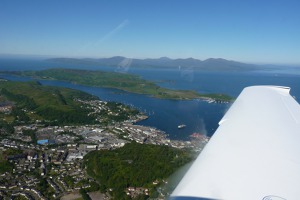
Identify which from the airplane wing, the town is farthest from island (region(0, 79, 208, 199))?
the airplane wing

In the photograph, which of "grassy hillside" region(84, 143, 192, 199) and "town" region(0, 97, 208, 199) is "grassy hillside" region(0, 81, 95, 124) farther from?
"grassy hillside" region(84, 143, 192, 199)

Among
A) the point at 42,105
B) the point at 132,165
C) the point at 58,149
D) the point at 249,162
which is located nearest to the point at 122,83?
the point at 42,105

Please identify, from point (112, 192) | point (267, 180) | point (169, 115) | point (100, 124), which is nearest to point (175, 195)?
point (267, 180)

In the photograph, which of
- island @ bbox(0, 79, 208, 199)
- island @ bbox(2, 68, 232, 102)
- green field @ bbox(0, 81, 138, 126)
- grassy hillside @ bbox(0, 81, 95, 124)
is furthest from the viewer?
island @ bbox(2, 68, 232, 102)

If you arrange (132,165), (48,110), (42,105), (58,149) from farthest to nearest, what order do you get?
(42,105)
(48,110)
(58,149)
(132,165)

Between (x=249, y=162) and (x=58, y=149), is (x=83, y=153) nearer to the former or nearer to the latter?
(x=58, y=149)

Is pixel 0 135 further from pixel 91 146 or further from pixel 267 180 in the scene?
pixel 267 180

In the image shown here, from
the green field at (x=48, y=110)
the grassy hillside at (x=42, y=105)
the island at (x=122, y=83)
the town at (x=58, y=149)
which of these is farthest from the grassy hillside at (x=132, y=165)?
the island at (x=122, y=83)
